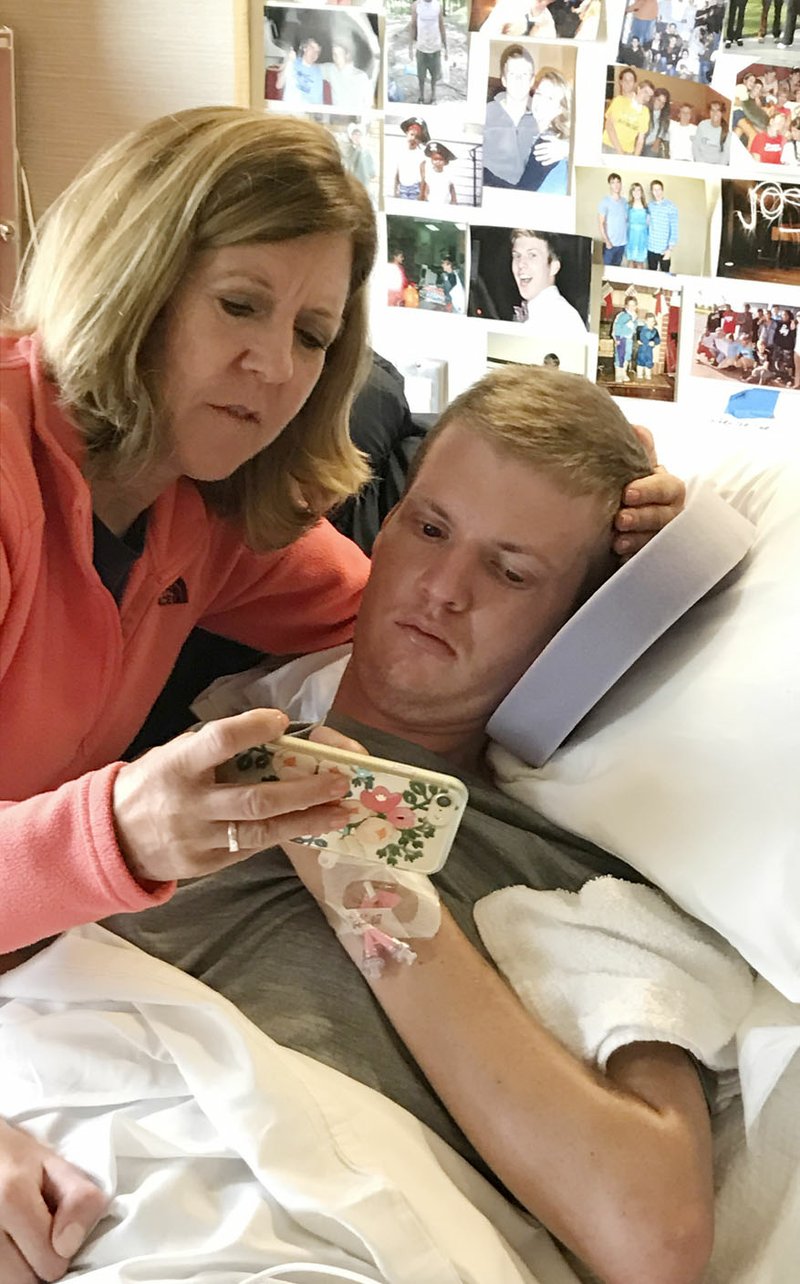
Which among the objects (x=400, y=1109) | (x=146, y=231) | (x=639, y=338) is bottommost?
(x=400, y=1109)

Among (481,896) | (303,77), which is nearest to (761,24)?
(303,77)

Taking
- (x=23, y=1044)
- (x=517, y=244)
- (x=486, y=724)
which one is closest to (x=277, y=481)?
(x=486, y=724)

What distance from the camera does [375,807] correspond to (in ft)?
2.76

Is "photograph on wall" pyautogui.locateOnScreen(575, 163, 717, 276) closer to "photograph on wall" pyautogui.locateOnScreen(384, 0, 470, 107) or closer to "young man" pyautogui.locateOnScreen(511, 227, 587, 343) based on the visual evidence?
"young man" pyautogui.locateOnScreen(511, 227, 587, 343)

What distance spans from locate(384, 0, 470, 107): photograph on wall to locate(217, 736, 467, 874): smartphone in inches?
47.9

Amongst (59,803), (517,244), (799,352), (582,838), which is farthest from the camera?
(517,244)

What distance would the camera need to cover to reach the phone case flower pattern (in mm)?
781

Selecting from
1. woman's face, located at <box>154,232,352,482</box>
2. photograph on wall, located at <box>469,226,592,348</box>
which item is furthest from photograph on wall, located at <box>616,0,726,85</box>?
woman's face, located at <box>154,232,352,482</box>

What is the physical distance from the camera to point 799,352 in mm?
1593

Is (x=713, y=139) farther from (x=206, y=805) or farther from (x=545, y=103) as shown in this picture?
(x=206, y=805)

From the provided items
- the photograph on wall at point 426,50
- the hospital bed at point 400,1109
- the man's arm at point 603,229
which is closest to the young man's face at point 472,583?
the hospital bed at point 400,1109

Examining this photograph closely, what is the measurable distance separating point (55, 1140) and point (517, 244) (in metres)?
1.34

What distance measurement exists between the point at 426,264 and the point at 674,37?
476 mm

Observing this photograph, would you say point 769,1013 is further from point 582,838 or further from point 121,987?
point 121,987
